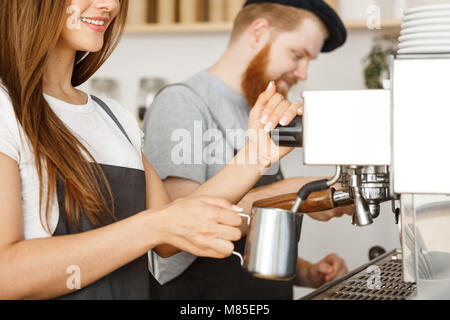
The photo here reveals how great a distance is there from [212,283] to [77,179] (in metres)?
0.64

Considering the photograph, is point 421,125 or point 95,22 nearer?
point 421,125

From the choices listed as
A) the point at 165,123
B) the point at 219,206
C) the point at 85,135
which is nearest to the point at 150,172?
the point at 85,135

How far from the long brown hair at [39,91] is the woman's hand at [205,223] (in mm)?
185

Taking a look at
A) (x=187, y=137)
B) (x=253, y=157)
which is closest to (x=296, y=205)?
→ (x=253, y=157)

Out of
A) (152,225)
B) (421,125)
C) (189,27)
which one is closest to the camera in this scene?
(421,125)

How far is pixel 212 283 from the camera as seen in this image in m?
1.37

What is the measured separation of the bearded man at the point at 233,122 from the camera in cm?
129

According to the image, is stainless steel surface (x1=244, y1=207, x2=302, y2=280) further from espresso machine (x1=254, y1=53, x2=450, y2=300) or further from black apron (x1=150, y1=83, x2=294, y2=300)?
black apron (x1=150, y1=83, x2=294, y2=300)

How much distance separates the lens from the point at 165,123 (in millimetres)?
1305

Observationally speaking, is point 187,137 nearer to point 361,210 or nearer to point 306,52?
point 306,52

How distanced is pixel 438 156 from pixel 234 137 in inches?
31.8

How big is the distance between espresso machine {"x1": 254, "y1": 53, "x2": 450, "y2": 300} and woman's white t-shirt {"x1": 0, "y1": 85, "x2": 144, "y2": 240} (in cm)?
34

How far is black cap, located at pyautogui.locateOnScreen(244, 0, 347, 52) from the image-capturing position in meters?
1.49

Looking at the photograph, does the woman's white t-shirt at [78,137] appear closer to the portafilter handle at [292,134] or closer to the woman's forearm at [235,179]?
the woman's forearm at [235,179]
